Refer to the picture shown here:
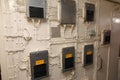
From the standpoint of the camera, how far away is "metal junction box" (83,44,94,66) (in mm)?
2143

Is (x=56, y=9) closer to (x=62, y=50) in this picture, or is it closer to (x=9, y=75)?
(x=62, y=50)

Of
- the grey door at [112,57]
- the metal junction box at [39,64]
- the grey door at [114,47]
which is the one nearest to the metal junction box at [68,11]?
the metal junction box at [39,64]

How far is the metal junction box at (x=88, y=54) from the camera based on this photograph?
214 centimetres

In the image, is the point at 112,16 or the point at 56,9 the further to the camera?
the point at 112,16

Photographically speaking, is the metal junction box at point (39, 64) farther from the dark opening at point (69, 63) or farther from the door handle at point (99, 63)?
the door handle at point (99, 63)

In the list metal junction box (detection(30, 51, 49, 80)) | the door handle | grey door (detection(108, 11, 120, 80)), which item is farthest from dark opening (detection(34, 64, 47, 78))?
grey door (detection(108, 11, 120, 80))

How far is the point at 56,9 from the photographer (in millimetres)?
1659

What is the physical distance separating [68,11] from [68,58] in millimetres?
711

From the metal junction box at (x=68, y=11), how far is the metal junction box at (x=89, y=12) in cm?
Answer: 34

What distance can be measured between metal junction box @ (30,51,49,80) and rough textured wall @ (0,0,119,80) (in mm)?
51

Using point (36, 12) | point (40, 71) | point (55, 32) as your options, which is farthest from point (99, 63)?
point (36, 12)

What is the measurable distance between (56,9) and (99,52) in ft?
4.70

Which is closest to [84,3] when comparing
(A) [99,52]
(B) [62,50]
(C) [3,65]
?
(B) [62,50]

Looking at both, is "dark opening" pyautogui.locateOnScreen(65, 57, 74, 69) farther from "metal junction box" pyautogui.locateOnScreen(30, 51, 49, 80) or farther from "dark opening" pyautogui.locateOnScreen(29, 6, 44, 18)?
"dark opening" pyautogui.locateOnScreen(29, 6, 44, 18)
